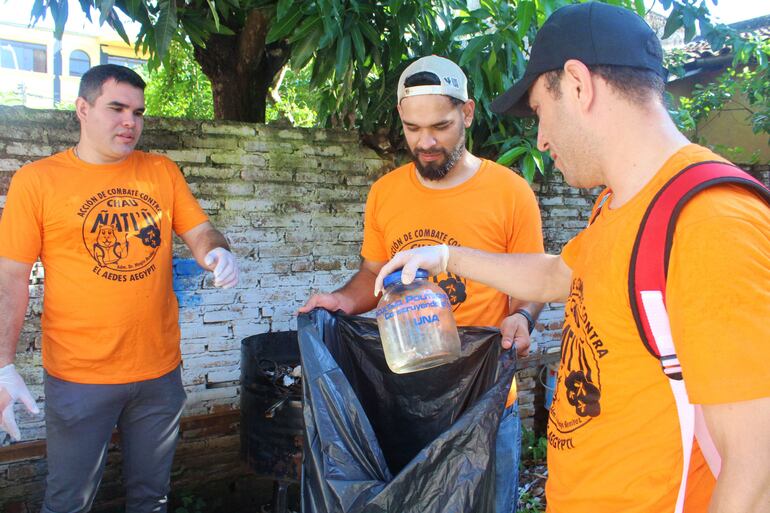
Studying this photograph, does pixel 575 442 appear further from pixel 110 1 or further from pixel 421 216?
pixel 110 1

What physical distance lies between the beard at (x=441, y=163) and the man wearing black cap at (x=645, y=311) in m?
0.85

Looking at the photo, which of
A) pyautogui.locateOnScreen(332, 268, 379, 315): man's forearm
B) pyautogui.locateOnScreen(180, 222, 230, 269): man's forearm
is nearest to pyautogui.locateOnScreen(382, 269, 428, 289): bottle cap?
pyautogui.locateOnScreen(332, 268, 379, 315): man's forearm

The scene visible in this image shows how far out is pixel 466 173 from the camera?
2447 mm

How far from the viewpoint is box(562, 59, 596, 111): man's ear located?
124 centimetres

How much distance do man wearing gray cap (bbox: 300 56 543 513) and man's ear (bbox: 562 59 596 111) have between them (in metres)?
1.06

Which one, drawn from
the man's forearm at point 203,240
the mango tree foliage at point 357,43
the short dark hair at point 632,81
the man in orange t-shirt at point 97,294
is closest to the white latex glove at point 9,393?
the man in orange t-shirt at point 97,294

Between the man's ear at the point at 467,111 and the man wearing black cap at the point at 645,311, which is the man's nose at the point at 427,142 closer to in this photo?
Result: the man's ear at the point at 467,111

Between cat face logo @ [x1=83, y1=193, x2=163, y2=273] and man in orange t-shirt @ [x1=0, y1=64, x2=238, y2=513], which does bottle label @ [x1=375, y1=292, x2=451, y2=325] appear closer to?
man in orange t-shirt @ [x1=0, y1=64, x2=238, y2=513]

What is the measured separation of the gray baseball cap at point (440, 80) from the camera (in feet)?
7.77

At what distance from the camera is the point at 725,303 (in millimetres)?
910

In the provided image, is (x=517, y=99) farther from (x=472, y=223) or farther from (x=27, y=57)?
(x=27, y=57)

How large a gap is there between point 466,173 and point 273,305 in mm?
1811

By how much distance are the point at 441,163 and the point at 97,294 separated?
1.57 m

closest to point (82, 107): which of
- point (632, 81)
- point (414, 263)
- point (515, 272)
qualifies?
point (414, 263)
